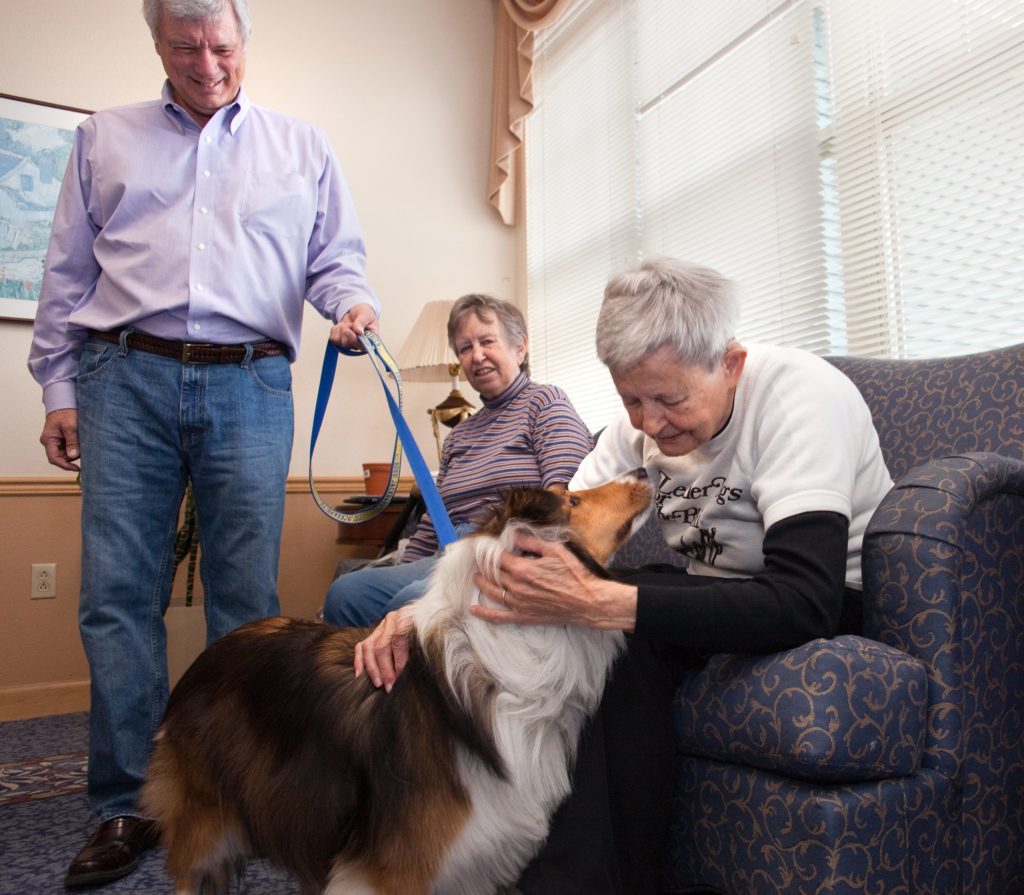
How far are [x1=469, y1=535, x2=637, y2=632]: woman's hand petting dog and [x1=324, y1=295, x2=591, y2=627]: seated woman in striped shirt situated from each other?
757 mm

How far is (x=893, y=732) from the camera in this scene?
1.16m

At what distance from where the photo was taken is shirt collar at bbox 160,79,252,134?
198cm

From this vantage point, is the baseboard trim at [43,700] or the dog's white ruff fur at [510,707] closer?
the dog's white ruff fur at [510,707]

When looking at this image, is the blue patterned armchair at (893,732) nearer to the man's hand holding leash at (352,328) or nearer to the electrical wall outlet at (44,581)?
the man's hand holding leash at (352,328)

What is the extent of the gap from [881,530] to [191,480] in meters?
1.52

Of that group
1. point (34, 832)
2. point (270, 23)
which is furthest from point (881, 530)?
point (270, 23)

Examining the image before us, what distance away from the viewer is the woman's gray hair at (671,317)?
132 centimetres

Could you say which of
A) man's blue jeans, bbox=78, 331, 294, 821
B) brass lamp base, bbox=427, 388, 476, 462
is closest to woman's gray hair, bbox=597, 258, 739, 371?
man's blue jeans, bbox=78, 331, 294, 821

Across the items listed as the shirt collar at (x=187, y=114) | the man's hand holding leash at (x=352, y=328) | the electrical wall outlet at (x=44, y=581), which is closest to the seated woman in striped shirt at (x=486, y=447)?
the man's hand holding leash at (x=352, y=328)

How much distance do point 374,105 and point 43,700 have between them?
3.21 m

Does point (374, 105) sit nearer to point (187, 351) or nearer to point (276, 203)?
point (276, 203)

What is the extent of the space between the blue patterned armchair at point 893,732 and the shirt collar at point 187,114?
66.9 inches

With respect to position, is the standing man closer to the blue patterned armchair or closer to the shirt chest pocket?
the shirt chest pocket

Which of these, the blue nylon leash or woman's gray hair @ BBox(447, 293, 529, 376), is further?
woman's gray hair @ BBox(447, 293, 529, 376)
